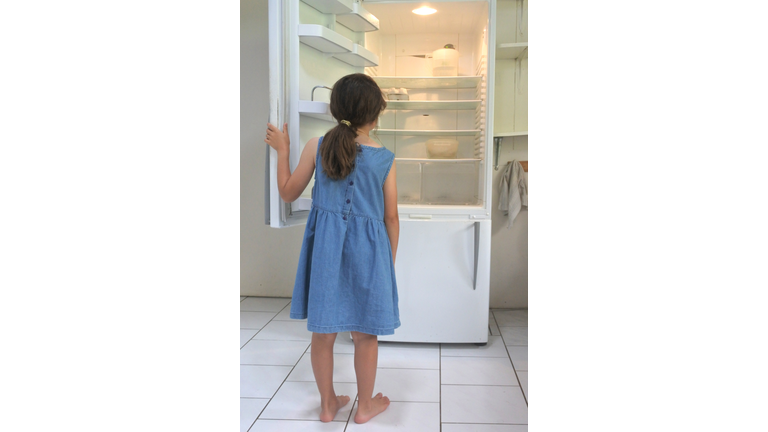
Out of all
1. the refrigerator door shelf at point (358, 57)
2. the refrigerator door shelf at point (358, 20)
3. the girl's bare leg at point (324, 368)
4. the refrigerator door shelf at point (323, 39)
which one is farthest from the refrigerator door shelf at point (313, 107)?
the girl's bare leg at point (324, 368)

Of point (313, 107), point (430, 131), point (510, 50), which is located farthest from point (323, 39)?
point (510, 50)

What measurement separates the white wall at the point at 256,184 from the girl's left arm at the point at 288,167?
1.75m

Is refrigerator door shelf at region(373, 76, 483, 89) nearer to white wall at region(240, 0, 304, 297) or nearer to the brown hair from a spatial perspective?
the brown hair

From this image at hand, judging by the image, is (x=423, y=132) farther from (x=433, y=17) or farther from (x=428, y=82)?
(x=433, y=17)

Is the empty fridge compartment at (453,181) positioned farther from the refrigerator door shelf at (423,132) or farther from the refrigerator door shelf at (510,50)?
the refrigerator door shelf at (510,50)

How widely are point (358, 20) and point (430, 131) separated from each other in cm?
65

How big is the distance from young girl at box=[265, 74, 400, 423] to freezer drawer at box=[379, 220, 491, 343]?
82cm

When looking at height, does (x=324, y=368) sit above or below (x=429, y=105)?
below

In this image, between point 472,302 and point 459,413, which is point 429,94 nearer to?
point 472,302

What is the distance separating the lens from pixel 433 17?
2609mm

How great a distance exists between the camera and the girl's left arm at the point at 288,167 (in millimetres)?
1687

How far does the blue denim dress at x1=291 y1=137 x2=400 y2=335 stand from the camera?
5.49 ft
